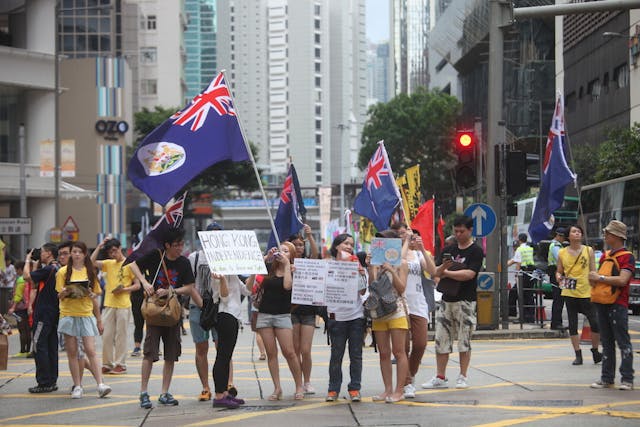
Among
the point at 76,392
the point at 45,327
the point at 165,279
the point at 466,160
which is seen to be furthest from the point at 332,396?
the point at 466,160

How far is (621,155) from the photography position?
39750 mm

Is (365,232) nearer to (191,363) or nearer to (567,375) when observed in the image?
(191,363)

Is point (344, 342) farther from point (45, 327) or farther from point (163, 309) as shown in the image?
point (45, 327)

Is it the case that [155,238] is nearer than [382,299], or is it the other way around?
[382,299]

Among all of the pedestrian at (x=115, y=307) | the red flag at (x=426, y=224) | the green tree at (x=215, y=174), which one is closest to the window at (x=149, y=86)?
the green tree at (x=215, y=174)

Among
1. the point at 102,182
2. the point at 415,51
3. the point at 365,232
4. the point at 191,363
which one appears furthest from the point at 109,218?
the point at 415,51

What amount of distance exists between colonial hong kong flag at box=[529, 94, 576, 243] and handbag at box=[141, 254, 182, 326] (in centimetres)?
1059

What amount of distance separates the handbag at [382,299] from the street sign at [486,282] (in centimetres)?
931

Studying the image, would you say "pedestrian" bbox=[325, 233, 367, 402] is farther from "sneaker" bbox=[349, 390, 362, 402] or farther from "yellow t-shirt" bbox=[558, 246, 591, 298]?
"yellow t-shirt" bbox=[558, 246, 591, 298]

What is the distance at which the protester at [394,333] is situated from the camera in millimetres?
11891

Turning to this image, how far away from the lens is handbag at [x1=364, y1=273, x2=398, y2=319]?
11.9 m

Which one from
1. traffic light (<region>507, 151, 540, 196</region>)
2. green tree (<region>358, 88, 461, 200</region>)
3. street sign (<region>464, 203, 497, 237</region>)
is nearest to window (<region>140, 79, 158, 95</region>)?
green tree (<region>358, 88, 461, 200</region>)

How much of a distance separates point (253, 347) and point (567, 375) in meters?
7.60

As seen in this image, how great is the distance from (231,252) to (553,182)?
10425 mm
